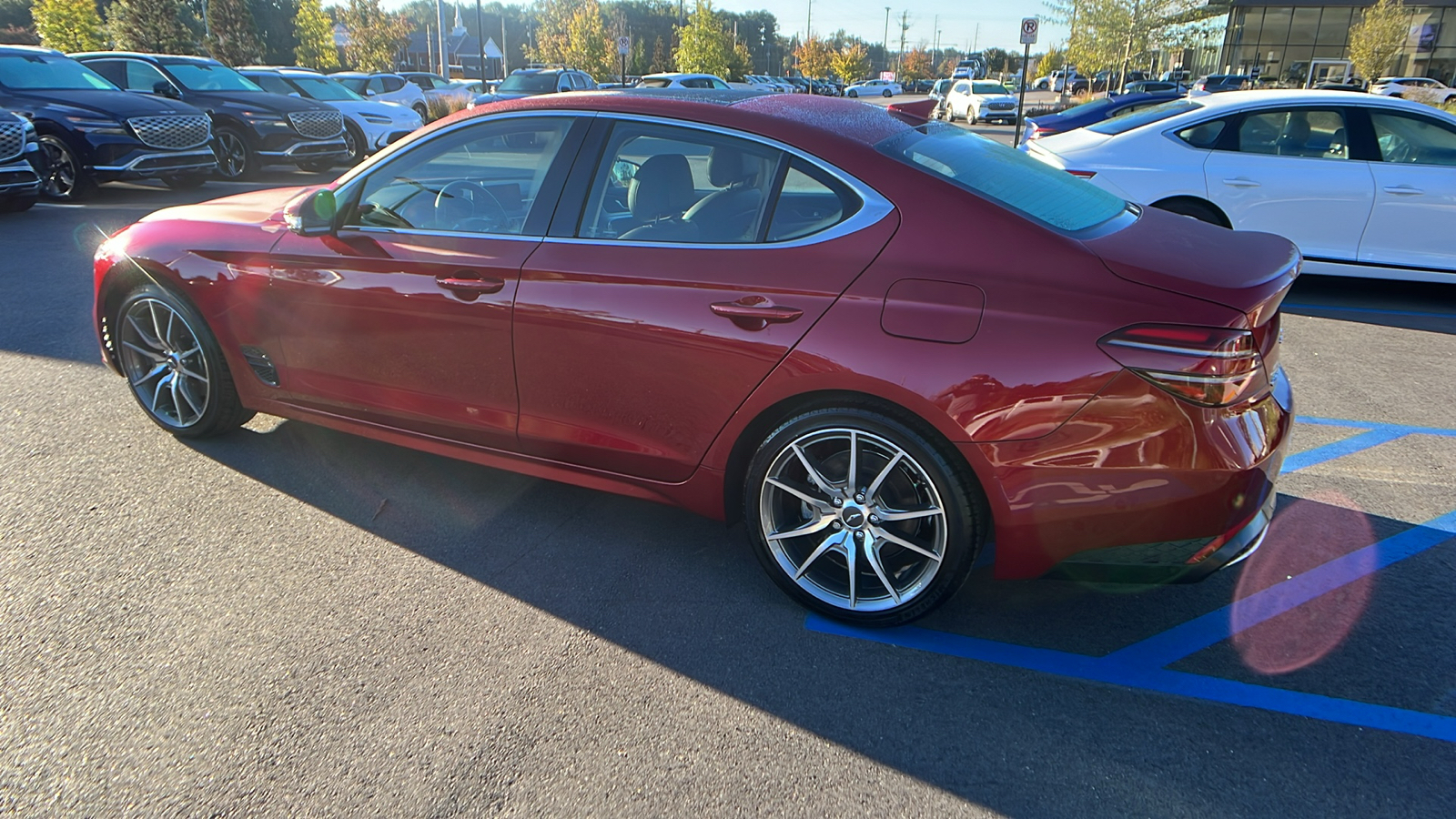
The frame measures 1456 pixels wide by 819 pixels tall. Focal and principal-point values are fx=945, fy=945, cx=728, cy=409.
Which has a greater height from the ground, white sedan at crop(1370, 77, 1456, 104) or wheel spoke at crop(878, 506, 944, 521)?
white sedan at crop(1370, 77, 1456, 104)

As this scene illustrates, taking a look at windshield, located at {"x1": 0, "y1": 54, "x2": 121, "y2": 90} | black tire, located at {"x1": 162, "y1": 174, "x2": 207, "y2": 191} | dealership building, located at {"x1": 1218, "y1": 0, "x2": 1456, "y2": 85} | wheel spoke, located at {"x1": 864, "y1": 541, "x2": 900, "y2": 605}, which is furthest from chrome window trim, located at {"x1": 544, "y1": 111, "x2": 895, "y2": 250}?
dealership building, located at {"x1": 1218, "y1": 0, "x2": 1456, "y2": 85}

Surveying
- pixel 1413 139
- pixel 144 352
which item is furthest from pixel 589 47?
pixel 144 352

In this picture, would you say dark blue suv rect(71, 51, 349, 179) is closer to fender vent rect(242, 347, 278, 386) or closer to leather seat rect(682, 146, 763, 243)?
fender vent rect(242, 347, 278, 386)

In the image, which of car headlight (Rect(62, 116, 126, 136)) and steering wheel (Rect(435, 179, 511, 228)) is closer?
steering wheel (Rect(435, 179, 511, 228))

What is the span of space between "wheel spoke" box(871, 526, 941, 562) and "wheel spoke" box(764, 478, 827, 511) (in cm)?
19

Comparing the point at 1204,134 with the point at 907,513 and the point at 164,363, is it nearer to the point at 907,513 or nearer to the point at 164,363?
the point at 907,513

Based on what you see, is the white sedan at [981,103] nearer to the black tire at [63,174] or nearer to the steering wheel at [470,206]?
the black tire at [63,174]

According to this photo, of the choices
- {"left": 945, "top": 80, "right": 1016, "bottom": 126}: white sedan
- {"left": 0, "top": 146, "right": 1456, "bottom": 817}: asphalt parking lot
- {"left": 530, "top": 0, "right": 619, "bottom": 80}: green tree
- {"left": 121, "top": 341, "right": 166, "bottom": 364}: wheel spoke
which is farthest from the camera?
{"left": 530, "top": 0, "right": 619, "bottom": 80}: green tree

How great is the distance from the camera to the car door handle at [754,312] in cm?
290

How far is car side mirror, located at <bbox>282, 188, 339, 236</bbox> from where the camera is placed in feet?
12.1

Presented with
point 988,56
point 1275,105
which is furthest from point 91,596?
point 988,56

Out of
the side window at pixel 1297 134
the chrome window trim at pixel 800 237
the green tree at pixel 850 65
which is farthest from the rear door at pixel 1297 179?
the green tree at pixel 850 65

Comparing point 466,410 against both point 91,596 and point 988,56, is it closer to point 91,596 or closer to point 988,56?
point 91,596

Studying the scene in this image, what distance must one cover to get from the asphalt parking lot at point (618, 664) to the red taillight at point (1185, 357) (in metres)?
0.93
